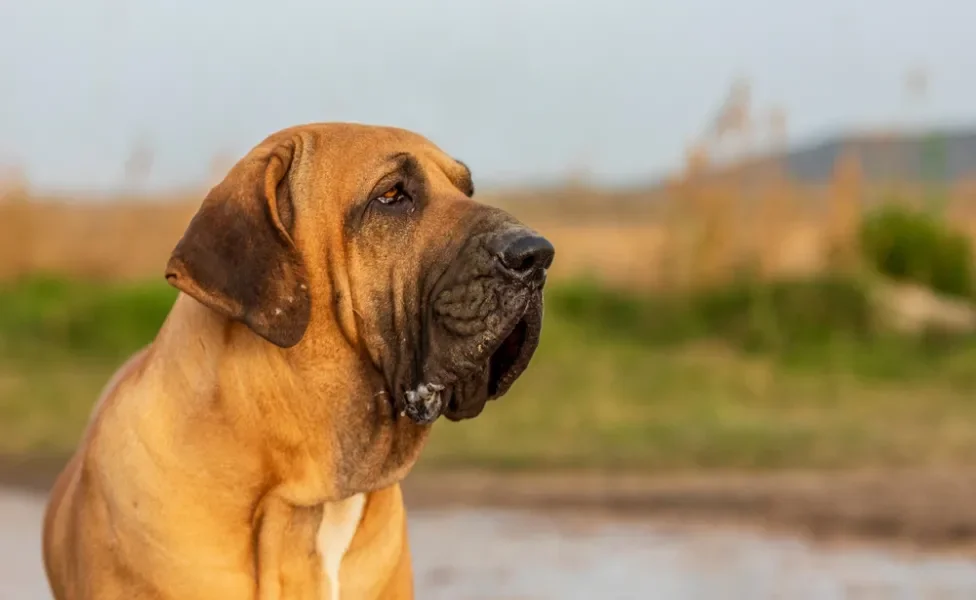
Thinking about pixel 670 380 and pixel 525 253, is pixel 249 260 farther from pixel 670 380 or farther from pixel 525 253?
pixel 670 380

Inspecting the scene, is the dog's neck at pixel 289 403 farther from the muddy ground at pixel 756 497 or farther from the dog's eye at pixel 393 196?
the muddy ground at pixel 756 497

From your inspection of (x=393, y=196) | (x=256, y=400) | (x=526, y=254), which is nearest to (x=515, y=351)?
(x=526, y=254)

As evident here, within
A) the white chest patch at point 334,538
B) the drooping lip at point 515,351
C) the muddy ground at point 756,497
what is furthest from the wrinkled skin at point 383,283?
the muddy ground at point 756,497

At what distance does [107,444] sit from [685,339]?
337 inches

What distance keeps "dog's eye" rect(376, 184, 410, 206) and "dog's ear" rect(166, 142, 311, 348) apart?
0.74 ft

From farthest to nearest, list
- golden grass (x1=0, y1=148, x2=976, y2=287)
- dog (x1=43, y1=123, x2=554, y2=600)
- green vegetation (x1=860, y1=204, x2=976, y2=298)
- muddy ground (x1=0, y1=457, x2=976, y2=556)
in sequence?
green vegetation (x1=860, y1=204, x2=976, y2=298) → golden grass (x1=0, y1=148, x2=976, y2=287) → muddy ground (x1=0, y1=457, x2=976, y2=556) → dog (x1=43, y1=123, x2=554, y2=600)

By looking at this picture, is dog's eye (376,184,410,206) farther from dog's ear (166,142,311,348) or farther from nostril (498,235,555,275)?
nostril (498,235,555,275)

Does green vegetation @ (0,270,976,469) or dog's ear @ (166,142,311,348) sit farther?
green vegetation @ (0,270,976,469)

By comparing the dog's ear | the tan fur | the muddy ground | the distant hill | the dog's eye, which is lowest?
the muddy ground

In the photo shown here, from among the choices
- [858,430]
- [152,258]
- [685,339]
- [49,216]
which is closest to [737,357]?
[685,339]

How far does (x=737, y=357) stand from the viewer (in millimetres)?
10703

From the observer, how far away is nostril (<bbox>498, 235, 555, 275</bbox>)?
2.76 metres

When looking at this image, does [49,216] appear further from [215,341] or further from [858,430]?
[215,341]

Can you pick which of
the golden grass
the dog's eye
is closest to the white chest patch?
the dog's eye
